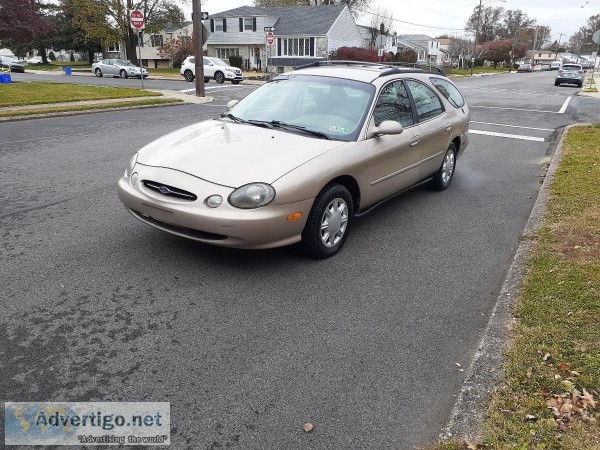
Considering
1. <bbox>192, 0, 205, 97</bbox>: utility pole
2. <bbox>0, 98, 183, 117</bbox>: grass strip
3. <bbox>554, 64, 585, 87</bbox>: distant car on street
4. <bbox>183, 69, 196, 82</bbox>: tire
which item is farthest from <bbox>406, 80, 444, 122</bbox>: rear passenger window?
<bbox>554, 64, 585, 87</bbox>: distant car on street

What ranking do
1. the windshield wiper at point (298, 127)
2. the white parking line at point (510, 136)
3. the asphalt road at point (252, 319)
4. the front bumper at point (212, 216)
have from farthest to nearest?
the white parking line at point (510, 136) → the windshield wiper at point (298, 127) → the front bumper at point (212, 216) → the asphalt road at point (252, 319)

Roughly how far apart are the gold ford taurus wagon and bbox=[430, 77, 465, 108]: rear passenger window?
0.44m

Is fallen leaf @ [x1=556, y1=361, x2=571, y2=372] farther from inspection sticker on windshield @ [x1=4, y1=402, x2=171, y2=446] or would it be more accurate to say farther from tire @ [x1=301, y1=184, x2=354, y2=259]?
inspection sticker on windshield @ [x1=4, y1=402, x2=171, y2=446]

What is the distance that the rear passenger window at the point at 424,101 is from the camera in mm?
5992

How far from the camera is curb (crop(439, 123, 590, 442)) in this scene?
258cm

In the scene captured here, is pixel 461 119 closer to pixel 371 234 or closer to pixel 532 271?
pixel 371 234

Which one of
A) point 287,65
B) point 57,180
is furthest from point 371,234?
point 287,65

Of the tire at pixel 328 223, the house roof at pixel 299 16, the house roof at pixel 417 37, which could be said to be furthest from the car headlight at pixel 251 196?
the house roof at pixel 417 37

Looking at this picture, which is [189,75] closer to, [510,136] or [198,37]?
[198,37]

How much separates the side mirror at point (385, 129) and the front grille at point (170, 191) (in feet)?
6.27

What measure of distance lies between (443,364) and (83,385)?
2.16 metres

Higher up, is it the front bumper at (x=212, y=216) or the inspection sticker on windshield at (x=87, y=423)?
the front bumper at (x=212, y=216)

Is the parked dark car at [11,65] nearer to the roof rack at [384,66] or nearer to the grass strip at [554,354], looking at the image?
the roof rack at [384,66]

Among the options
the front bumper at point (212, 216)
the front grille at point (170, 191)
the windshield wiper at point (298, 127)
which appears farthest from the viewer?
the windshield wiper at point (298, 127)
